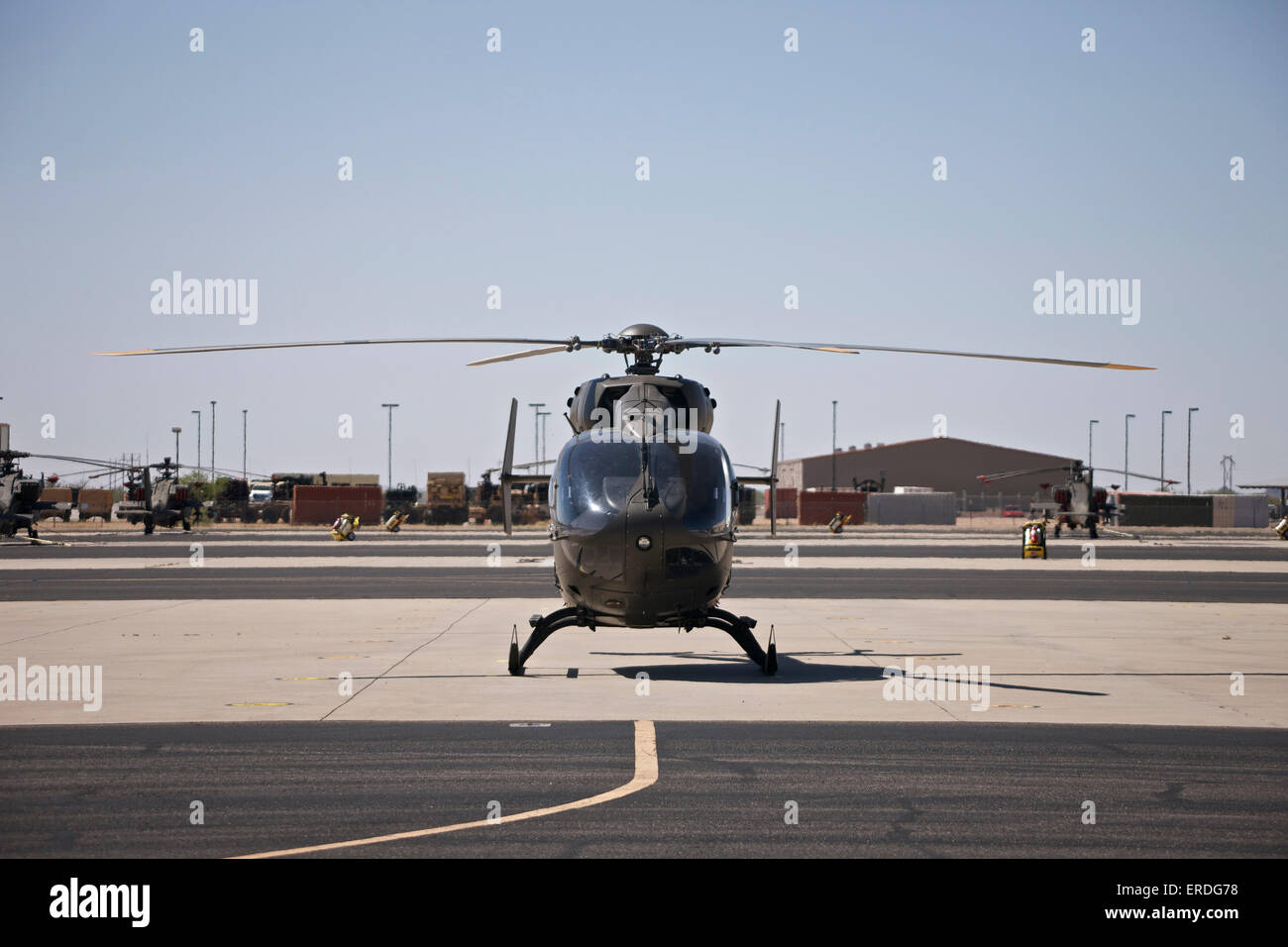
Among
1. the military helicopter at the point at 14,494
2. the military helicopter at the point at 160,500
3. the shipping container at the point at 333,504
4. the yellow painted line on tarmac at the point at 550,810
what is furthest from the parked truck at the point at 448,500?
the yellow painted line on tarmac at the point at 550,810

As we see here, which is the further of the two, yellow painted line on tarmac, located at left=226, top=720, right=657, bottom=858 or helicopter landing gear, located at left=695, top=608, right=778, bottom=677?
helicopter landing gear, located at left=695, top=608, right=778, bottom=677

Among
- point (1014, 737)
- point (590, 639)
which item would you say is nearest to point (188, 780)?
point (1014, 737)

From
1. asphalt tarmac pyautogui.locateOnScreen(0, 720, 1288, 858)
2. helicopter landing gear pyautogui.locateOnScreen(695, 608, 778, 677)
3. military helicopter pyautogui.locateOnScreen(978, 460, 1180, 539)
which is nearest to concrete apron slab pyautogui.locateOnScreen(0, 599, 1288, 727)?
helicopter landing gear pyautogui.locateOnScreen(695, 608, 778, 677)

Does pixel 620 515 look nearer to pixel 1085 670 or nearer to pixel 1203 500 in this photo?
pixel 1085 670

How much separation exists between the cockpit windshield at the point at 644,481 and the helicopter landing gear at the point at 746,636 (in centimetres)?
148

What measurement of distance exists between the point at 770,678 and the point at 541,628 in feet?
9.58

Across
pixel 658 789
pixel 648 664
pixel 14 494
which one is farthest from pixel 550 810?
pixel 14 494

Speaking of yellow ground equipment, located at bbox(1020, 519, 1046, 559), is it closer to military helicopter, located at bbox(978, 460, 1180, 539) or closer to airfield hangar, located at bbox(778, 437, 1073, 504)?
military helicopter, located at bbox(978, 460, 1180, 539)

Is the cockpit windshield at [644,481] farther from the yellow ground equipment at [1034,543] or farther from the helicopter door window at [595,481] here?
the yellow ground equipment at [1034,543]

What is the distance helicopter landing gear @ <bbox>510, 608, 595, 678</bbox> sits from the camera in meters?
14.2

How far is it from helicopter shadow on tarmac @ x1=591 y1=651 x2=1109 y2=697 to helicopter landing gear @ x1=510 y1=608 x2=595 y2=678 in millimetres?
958

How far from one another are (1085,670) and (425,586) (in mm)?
18047

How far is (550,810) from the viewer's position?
7.86 m

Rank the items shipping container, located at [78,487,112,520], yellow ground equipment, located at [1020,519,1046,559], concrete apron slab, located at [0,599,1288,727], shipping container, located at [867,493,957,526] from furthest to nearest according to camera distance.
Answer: shipping container, located at [78,487,112,520] < shipping container, located at [867,493,957,526] < yellow ground equipment, located at [1020,519,1046,559] < concrete apron slab, located at [0,599,1288,727]
